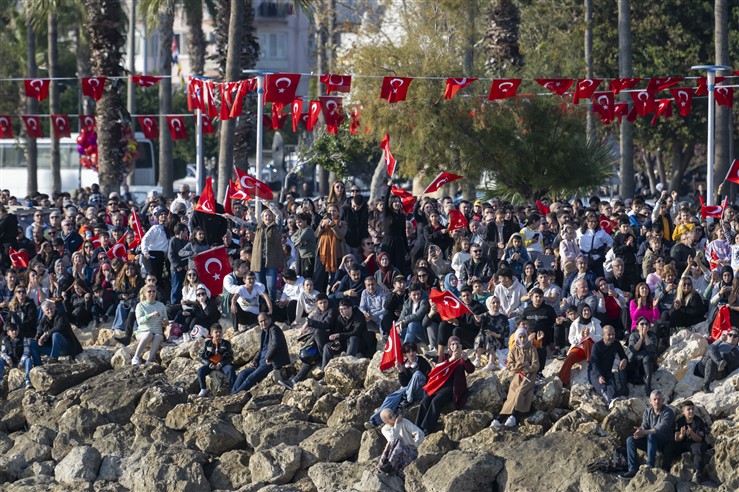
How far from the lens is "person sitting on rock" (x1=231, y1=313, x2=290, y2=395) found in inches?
809

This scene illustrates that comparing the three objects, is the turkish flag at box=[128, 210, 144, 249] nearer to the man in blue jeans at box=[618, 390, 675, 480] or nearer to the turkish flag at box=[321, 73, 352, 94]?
the turkish flag at box=[321, 73, 352, 94]

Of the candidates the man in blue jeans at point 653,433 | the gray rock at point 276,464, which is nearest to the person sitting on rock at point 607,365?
the man in blue jeans at point 653,433

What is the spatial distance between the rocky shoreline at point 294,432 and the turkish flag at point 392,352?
0.45 m

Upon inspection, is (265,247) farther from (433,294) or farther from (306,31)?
(306,31)

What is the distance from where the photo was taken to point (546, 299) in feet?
63.4

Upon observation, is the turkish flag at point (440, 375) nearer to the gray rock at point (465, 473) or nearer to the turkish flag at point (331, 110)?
the gray rock at point (465, 473)

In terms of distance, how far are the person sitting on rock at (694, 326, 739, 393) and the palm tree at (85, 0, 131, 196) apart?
1821 centimetres

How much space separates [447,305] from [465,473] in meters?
2.56

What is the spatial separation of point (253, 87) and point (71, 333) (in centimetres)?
660

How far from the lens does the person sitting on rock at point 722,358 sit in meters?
18.1

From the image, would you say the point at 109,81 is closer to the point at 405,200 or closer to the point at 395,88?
the point at 395,88

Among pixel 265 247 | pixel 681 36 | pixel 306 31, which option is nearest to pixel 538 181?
pixel 265 247

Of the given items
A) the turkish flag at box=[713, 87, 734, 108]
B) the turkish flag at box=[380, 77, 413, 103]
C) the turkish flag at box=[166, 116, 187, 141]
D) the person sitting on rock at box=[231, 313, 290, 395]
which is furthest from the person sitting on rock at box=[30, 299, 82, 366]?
the turkish flag at box=[713, 87, 734, 108]

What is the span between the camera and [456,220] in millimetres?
22594
